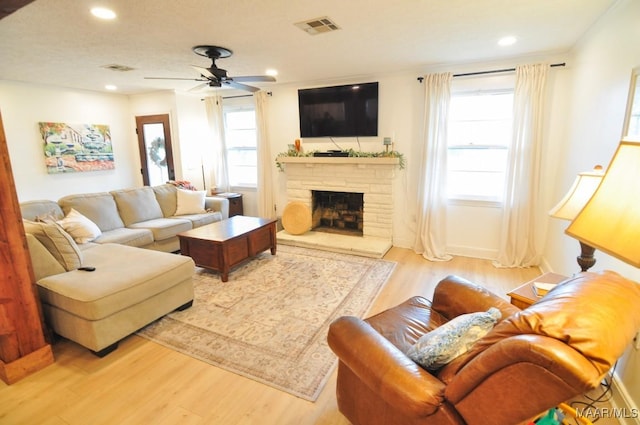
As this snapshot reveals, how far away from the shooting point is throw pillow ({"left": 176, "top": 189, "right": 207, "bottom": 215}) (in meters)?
4.65

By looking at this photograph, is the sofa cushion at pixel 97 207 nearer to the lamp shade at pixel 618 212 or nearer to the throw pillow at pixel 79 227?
the throw pillow at pixel 79 227

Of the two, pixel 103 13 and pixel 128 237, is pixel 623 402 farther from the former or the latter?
pixel 128 237

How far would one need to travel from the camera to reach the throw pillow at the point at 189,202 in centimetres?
465

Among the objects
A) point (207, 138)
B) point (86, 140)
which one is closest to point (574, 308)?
point (207, 138)

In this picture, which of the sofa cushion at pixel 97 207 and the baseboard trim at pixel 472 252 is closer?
the sofa cushion at pixel 97 207

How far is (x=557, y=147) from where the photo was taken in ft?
11.5

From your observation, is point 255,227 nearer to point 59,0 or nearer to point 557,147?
point 59,0

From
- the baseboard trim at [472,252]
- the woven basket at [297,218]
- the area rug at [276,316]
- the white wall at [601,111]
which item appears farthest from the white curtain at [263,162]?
the white wall at [601,111]

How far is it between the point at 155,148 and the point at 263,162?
2.29 meters

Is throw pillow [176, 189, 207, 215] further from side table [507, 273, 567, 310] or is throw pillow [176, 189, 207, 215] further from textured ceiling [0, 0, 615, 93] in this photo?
side table [507, 273, 567, 310]

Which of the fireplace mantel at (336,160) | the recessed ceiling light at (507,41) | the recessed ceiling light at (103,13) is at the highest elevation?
the recessed ceiling light at (103,13)

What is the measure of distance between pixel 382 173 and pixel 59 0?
3.67m

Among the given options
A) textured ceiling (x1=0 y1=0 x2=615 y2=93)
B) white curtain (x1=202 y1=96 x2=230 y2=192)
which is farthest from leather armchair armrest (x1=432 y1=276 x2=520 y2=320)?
white curtain (x1=202 y1=96 x2=230 y2=192)

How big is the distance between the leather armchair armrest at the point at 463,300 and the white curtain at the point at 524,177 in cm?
230
